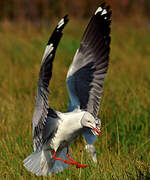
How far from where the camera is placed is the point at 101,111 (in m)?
4.36

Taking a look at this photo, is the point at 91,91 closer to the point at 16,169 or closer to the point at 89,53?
the point at 89,53

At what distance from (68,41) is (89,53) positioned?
13.5 ft

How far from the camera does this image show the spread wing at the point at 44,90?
3.46 metres

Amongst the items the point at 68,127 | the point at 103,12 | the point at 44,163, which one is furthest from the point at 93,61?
the point at 44,163

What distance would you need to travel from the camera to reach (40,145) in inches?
153

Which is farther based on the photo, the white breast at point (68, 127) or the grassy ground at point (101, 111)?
the white breast at point (68, 127)

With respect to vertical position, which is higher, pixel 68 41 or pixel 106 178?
pixel 68 41

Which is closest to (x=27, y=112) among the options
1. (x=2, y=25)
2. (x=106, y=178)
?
(x=106, y=178)

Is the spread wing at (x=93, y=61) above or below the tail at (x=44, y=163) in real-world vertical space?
above

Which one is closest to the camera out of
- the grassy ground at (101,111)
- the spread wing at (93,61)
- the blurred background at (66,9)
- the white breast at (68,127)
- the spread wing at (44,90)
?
the spread wing at (44,90)

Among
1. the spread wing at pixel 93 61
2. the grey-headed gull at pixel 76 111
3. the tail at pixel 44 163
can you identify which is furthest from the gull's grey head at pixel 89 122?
the tail at pixel 44 163

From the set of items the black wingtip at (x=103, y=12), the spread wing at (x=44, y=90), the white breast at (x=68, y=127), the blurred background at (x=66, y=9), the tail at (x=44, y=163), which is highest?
the blurred background at (x=66, y=9)

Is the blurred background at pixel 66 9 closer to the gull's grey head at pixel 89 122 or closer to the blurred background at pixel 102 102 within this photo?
the blurred background at pixel 102 102

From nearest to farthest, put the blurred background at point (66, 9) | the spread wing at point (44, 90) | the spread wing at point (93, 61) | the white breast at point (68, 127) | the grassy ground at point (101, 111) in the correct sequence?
the spread wing at point (44, 90), the grassy ground at point (101, 111), the white breast at point (68, 127), the spread wing at point (93, 61), the blurred background at point (66, 9)
